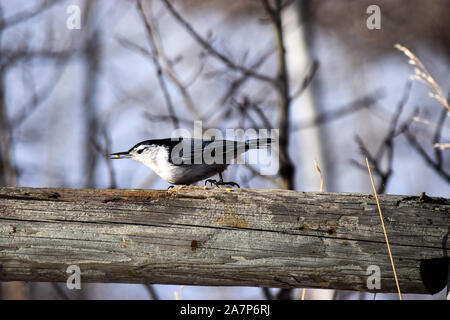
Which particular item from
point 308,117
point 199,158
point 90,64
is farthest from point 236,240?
point 90,64

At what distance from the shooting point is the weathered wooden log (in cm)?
166

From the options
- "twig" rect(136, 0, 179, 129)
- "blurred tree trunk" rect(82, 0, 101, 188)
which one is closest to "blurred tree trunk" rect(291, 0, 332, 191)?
"twig" rect(136, 0, 179, 129)

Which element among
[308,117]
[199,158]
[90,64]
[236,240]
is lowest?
[236,240]

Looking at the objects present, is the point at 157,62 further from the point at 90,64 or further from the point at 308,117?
the point at 90,64

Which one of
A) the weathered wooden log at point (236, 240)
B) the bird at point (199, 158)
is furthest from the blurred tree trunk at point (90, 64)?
the weathered wooden log at point (236, 240)

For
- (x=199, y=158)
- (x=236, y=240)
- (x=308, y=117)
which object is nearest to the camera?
(x=236, y=240)

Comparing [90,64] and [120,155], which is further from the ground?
[90,64]

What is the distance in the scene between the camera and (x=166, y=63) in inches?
125

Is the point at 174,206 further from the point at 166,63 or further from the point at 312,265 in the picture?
the point at 166,63

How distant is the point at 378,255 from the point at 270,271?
0.37 meters

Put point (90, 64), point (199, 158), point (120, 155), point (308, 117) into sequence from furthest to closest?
point (90, 64), point (308, 117), point (120, 155), point (199, 158)

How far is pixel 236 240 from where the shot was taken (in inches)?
67.2
